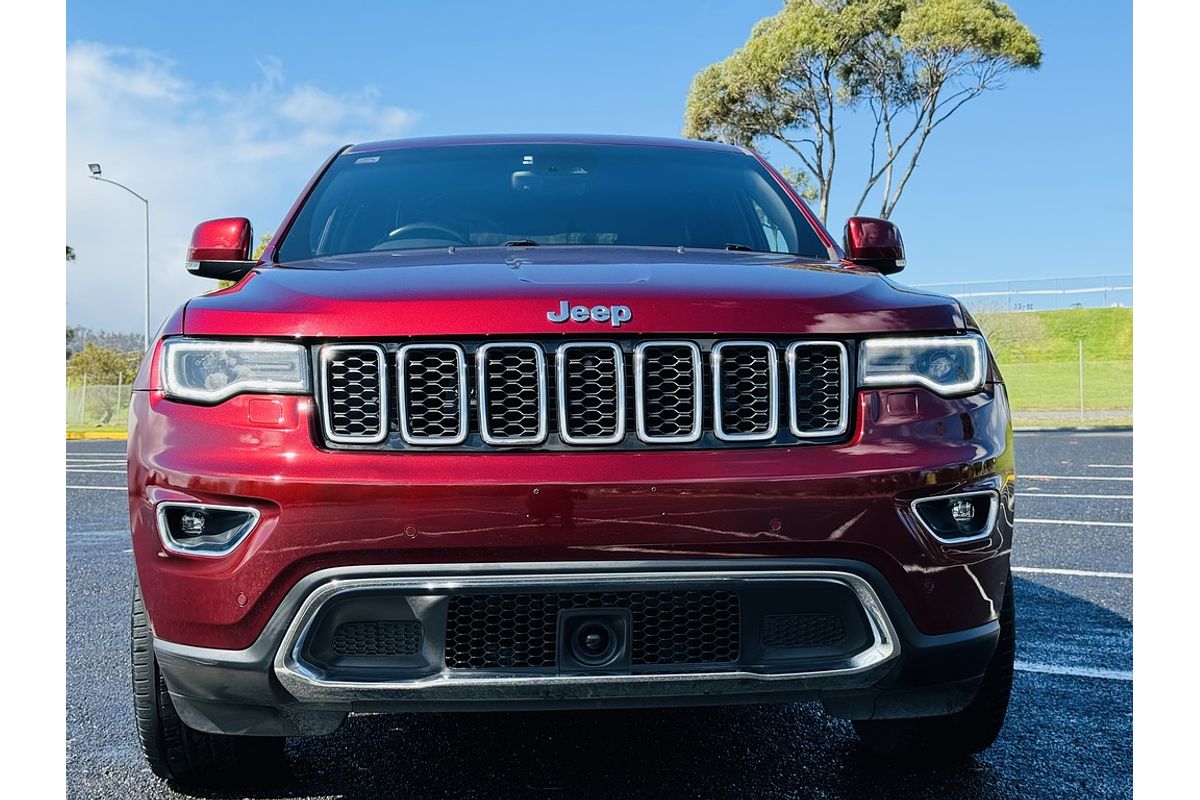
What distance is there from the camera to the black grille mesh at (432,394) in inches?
82.0

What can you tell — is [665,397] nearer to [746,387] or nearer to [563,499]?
[746,387]

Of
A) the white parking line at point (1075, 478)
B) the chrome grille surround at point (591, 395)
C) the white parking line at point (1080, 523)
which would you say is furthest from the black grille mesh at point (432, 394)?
the white parking line at point (1075, 478)

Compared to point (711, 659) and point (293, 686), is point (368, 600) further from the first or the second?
point (711, 659)

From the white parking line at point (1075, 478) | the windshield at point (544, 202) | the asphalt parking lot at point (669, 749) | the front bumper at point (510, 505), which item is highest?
the windshield at point (544, 202)

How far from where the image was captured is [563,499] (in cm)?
200

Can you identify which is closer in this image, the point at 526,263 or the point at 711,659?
the point at 711,659

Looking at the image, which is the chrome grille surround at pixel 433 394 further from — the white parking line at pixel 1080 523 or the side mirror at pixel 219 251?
the white parking line at pixel 1080 523

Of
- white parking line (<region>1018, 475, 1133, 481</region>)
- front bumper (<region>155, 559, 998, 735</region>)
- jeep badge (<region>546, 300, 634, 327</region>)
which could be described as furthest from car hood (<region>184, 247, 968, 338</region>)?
white parking line (<region>1018, 475, 1133, 481</region>)

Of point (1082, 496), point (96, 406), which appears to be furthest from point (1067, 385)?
point (96, 406)

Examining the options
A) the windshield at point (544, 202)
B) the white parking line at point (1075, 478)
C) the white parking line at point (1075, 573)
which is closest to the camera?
the windshield at point (544, 202)

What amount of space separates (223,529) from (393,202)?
1607 millimetres

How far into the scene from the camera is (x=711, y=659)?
2100 mm

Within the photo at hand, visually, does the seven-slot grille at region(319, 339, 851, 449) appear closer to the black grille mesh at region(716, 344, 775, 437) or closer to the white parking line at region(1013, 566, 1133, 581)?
the black grille mesh at region(716, 344, 775, 437)
